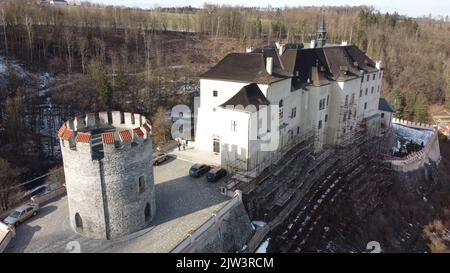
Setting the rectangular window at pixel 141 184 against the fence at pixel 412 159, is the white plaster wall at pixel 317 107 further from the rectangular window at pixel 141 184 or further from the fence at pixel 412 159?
the rectangular window at pixel 141 184

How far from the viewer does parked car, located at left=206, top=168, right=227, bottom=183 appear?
2455cm

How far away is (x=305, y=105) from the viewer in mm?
33531

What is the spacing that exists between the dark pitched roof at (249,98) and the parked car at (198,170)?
187 inches

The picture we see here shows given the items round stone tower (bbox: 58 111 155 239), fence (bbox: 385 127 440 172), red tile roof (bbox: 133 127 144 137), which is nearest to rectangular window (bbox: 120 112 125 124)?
round stone tower (bbox: 58 111 155 239)

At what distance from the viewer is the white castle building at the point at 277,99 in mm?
26359

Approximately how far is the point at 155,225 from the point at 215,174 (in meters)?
6.49

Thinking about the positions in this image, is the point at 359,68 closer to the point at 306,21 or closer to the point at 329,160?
the point at 329,160

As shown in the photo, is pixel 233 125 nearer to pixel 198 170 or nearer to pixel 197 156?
pixel 198 170

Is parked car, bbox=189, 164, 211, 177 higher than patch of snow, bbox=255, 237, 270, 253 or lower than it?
higher

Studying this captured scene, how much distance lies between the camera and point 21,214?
63.1ft

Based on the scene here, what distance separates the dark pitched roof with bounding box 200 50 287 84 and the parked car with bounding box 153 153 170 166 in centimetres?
719

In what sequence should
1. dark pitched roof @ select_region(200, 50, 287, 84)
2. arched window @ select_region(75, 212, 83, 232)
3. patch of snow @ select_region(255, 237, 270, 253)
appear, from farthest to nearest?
dark pitched roof @ select_region(200, 50, 287, 84) < patch of snow @ select_region(255, 237, 270, 253) < arched window @ select_region(75, 212, 83, 232)

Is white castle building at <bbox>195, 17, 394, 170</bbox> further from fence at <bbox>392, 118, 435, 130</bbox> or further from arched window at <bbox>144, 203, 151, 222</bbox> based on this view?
fence at <bbox>392, 118, 435, 130</bbox>
